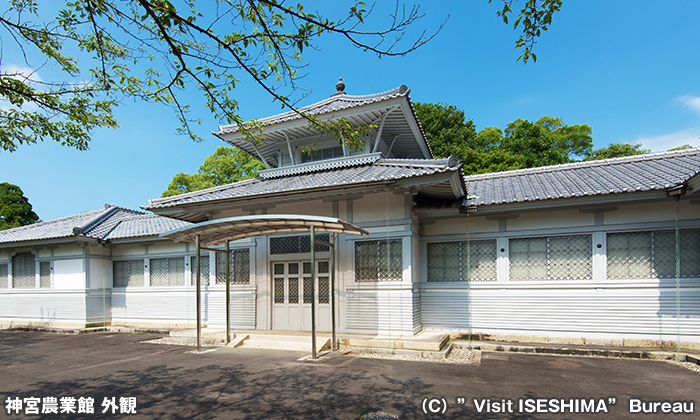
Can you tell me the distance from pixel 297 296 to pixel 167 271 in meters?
6.02

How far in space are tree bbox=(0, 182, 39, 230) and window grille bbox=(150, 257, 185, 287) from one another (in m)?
19.1

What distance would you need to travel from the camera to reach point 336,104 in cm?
1177

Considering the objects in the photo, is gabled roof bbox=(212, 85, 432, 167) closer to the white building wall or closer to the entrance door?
the white building wall

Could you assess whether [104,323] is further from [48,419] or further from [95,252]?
[48,419]

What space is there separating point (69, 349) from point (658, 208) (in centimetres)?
1393

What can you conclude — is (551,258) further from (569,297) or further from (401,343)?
(401,343)

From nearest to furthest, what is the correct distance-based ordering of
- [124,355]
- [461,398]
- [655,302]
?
[461,398]
[655,302]
[124,355]

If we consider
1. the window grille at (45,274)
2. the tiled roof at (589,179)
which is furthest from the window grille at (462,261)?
the window grille at (45,274)

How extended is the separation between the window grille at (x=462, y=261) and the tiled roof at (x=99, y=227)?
9321mm

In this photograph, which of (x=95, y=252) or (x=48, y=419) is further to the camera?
(x=95, y=252)

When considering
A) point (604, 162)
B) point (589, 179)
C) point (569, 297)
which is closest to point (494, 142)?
point (604, 162)

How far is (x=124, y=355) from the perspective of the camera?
900cm

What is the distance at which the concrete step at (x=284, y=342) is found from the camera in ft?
28.6

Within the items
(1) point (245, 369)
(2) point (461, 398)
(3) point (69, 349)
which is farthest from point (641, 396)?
(3) point (69, 349)
